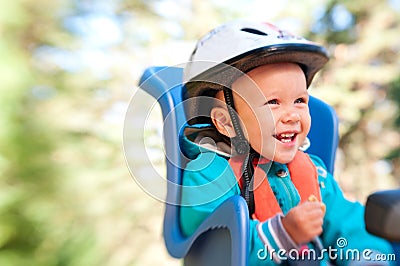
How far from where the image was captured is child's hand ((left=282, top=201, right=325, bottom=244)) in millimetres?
521

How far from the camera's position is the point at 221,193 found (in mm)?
607

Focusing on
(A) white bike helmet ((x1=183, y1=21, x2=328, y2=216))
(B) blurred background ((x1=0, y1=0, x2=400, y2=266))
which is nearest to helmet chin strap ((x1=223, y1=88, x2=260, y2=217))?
(A) white bike helmet ((x1=183, y1=21, x2=328, y2=216))

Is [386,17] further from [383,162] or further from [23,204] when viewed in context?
[23,204]

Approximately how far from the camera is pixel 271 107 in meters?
0.59

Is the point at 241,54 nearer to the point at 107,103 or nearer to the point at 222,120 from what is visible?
the point at 222,120

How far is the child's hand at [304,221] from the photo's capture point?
20.5 inches

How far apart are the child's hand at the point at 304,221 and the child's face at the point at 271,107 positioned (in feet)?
0.32

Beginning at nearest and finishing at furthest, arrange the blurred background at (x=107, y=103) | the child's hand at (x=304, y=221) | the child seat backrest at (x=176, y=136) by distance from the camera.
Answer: the child's hand at (x=304, y=221) → the child seat backrest at (x=176, y=136) → the blurred background at (x=107, y=103)

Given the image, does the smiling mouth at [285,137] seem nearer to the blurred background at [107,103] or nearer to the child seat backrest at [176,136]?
the child seat backrest at [176,136]

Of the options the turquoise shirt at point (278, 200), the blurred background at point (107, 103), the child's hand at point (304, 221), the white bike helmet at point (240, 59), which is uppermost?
the blurred background at point (107, 103)

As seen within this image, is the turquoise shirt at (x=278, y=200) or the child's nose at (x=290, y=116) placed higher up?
the child's nose at (x=290, y=116)

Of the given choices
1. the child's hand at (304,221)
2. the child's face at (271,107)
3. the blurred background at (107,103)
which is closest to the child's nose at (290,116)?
the child's face at (271,107)

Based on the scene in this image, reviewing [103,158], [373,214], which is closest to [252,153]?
[373,214]

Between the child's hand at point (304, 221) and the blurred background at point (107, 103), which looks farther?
the blurred background at point (107, 103)
